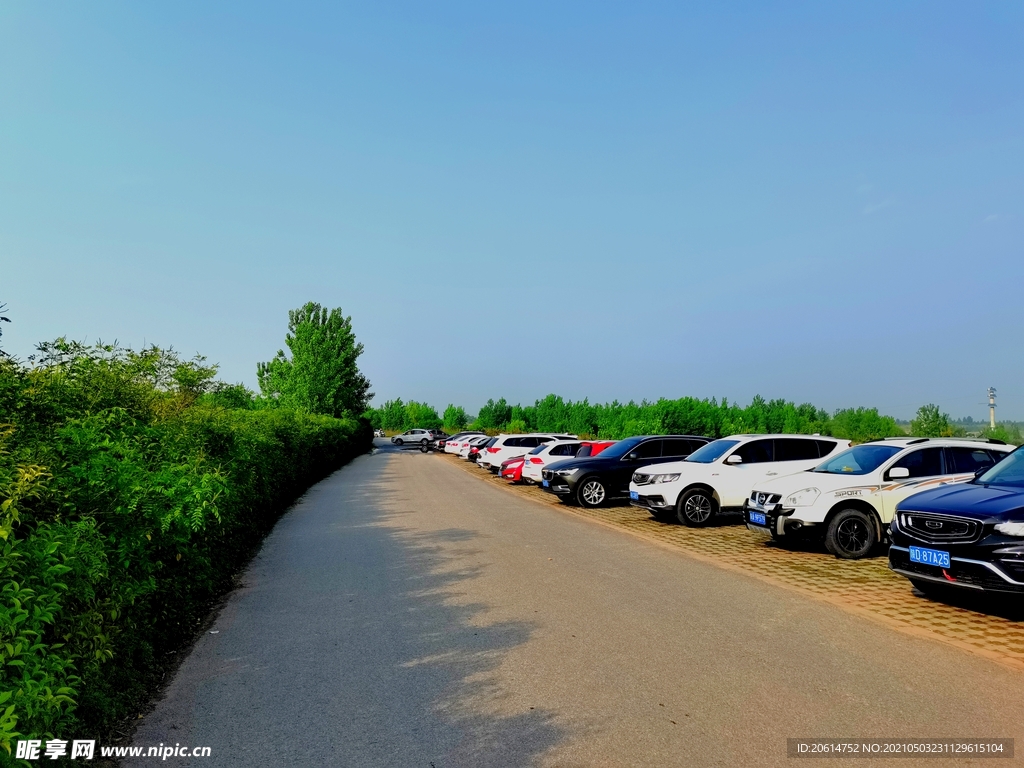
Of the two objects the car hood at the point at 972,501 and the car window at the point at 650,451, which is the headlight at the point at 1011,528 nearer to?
the car hood at the point at 972,501

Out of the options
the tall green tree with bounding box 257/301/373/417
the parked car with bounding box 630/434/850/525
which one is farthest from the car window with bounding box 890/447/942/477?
the tall green tree with bounding box 257/301/373/417

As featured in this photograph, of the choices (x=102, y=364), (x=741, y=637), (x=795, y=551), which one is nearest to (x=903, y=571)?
(x=741, y=637)

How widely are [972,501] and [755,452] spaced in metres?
6.90

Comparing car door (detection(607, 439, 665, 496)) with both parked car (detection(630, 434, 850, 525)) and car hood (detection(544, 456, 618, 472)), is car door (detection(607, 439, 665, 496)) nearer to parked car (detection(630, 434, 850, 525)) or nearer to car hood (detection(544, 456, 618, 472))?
car hood (detection(544, 456, 618, 472))

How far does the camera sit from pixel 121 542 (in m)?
4.75

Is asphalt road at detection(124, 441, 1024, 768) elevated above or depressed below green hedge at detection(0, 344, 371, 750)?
below

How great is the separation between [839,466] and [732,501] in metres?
2.93

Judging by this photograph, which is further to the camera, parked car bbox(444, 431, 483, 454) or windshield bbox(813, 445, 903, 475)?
parked car bbox(444, 431, 483, 454)

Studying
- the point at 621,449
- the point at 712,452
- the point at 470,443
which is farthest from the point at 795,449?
the point at 470,443

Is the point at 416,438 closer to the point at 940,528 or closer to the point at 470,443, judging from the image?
the point at 470,443

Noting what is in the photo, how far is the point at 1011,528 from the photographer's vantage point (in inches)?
262

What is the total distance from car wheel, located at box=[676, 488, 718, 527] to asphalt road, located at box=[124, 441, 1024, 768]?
459 centimetres

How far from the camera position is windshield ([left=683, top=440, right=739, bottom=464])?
14.4 m

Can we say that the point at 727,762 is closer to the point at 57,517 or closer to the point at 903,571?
the point at 57,517
